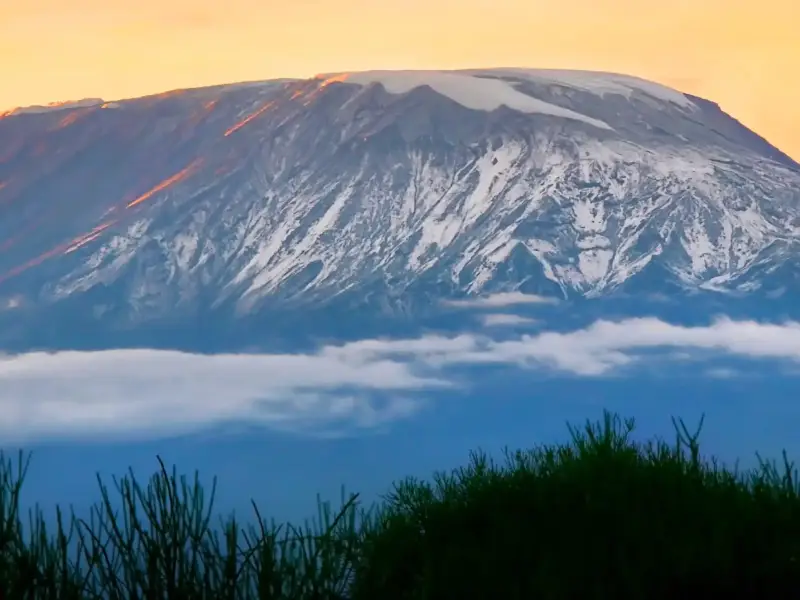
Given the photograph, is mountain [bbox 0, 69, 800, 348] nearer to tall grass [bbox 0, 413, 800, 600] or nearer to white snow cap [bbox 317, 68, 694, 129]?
white snow cap [bbox 317, 68, 694, 129]

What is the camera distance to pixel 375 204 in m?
47.2

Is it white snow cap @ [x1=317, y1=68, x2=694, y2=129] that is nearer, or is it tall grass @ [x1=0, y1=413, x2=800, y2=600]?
Result: tall grass @ [x1=0, y1=413, x2=800, y2=600]

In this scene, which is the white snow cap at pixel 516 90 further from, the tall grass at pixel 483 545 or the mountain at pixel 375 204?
the tall grass at pixel 483 545

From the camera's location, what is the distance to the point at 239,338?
111 ft

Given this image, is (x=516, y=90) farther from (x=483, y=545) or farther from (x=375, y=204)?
(x=483, y=545)

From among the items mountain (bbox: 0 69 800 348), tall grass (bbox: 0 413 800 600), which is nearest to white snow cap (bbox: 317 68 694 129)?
mountain (bbox: 0 69 800 348)

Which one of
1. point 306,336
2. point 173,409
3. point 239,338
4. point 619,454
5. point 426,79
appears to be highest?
point 426,79

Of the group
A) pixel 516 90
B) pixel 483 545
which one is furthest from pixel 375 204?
pixel 483 545

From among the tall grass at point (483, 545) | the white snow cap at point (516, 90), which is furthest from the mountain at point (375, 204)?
the tall grass at point (483, 545)

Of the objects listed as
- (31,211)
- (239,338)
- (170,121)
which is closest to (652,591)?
(239,338)

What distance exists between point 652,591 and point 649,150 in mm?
41414

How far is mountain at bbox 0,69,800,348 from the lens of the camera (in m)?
36.0

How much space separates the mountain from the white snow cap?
0.12 m

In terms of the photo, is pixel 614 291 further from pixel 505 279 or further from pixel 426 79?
pixel 426 79
